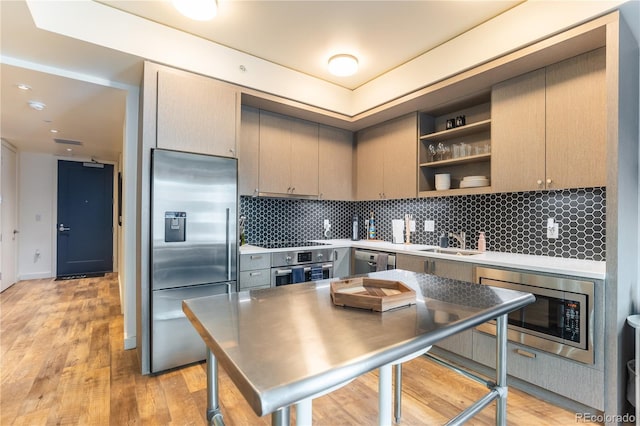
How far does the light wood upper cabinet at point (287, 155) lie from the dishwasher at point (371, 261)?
37.1 inches

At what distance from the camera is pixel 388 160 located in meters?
3.69

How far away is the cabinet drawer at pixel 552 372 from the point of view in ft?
6.23

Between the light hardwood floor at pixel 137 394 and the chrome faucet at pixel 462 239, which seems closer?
the light hardwood floor at pixel 137 394

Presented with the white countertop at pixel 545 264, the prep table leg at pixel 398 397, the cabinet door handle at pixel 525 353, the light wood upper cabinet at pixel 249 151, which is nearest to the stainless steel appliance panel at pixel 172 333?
the white countertop at pixel 545 264

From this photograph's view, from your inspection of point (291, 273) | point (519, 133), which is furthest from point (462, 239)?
point (291, 273)

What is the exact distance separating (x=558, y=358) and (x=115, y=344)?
377cm

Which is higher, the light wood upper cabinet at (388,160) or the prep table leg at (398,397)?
the light wood upper cabinet at (388,160)

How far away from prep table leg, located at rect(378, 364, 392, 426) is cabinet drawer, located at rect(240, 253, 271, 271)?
2.00 meters

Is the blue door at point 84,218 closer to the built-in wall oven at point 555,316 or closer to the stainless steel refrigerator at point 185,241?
the stainless steel refrigerator at point 185,241

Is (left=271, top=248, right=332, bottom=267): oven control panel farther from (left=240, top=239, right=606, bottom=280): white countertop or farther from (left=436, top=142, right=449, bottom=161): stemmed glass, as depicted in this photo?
(left=436, top=142, right=449, bottom=161): stemmed glass

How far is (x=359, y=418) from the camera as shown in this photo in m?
1.91

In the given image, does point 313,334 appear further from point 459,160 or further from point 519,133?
point 459,160

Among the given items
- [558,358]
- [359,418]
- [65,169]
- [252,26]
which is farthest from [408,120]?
[65,169]

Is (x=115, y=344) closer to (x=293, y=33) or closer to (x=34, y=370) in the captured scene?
(x=34, y=370)
